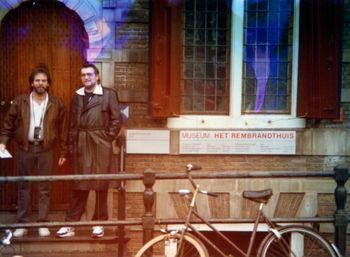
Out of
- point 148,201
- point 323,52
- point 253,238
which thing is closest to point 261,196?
point 253,238

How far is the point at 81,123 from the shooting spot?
21.9ft

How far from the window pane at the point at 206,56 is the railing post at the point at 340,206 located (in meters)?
2.52

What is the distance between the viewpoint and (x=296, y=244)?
5.67 metres

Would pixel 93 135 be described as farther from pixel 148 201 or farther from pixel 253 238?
pixel 253 238

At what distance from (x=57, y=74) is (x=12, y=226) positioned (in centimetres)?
264

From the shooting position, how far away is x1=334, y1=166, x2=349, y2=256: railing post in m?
5.44

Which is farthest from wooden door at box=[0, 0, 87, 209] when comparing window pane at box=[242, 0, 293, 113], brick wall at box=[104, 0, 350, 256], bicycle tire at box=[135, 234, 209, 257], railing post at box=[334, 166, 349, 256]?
railing post at box=[334, 166, 349, 256]

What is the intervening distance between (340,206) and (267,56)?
110 inches

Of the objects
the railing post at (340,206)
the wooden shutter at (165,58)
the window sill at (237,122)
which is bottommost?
the railing post at (340,206)

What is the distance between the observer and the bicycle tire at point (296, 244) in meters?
5.37

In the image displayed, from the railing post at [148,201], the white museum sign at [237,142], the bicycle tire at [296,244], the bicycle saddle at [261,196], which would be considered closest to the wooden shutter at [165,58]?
the white museum sign at [237,142]

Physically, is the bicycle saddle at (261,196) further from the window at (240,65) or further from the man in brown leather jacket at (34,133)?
the man in brown leather jacket at (34,133)

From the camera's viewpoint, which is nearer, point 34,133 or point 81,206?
point 34,133

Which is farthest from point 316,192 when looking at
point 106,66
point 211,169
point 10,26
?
point 10,26
